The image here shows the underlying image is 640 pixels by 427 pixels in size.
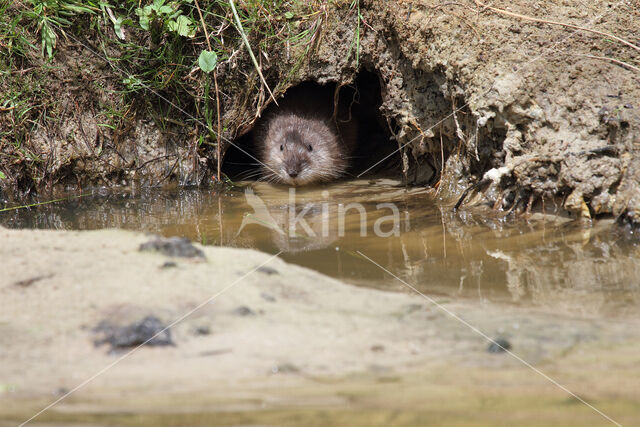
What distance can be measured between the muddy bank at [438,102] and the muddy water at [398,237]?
1.00ft

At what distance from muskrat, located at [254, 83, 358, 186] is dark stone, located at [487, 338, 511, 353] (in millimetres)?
4058

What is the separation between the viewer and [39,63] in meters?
5.18

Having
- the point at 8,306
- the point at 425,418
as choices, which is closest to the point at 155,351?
the point at 8,306

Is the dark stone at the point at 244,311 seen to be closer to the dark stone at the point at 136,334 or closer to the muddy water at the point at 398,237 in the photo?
the dark stone at the point at 136,334

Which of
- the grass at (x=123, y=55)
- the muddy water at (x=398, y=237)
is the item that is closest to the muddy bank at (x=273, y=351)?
the muddy water at (x=398, y=237)

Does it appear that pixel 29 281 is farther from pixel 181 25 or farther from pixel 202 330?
pixel 181 25

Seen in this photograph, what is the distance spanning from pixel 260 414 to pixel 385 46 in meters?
4.17

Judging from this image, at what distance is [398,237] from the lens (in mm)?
3980

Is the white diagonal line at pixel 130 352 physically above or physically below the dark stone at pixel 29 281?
below

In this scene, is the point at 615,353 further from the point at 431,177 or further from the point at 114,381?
the point at 431,177

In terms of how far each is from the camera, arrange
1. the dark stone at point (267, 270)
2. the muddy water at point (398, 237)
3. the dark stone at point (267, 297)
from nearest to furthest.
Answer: the dark stone at point (267, 297)
the dark stone at point (267, 270)
the muddy water at point (398, 237)

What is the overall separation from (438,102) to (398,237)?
1666 mm

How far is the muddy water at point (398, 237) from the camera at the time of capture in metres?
2.91

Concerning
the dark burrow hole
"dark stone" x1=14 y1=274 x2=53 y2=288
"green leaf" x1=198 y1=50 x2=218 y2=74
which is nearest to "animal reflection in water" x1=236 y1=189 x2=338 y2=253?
"green leaf" x1=198 y1=50 x2=218 y2=74
